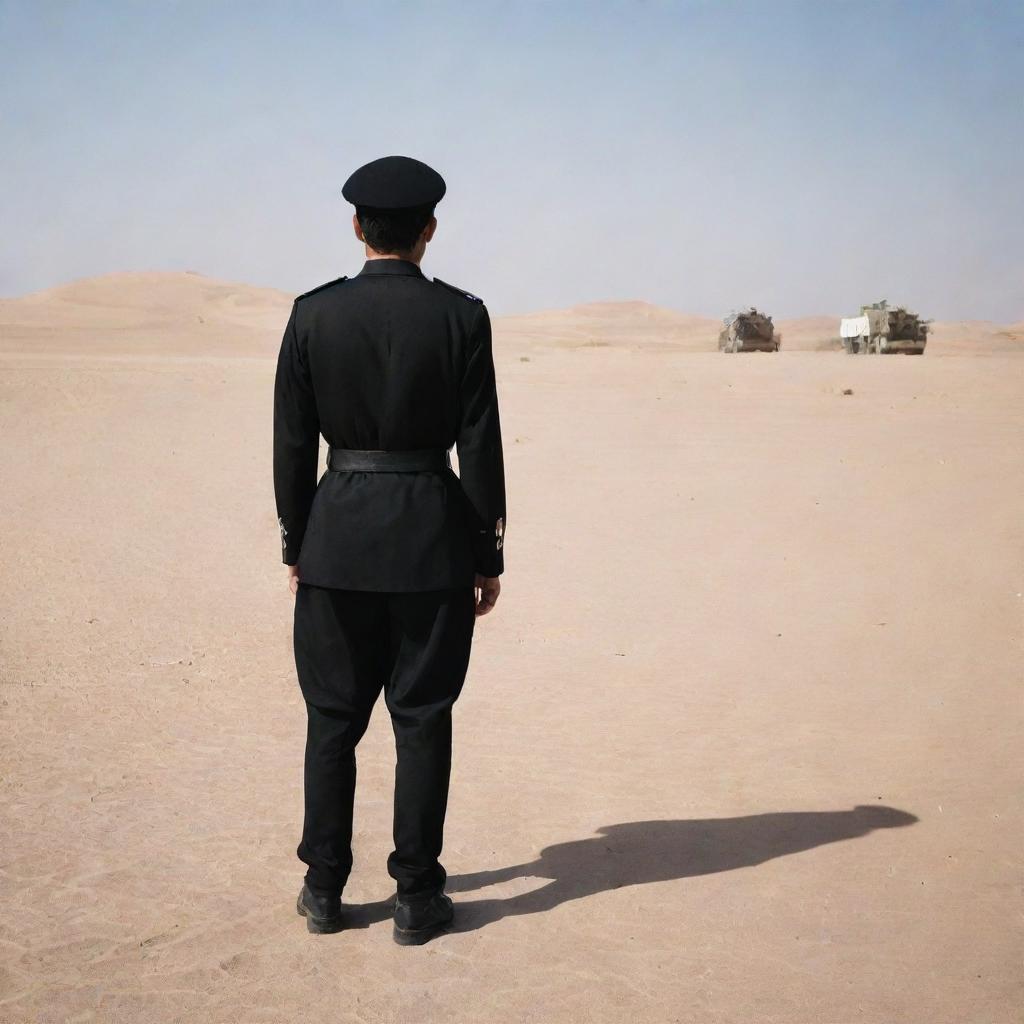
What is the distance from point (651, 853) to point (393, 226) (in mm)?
2281

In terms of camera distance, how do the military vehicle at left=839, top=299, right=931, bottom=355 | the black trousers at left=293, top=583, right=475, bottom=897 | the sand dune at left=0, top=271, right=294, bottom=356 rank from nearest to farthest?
the black trousers at left=293, top=583, right=475, bottom=897, the military vehicle at left=839, top=299, right=931, bottom=355, the sand dune at left=0, top=271, right=294, bottom=356

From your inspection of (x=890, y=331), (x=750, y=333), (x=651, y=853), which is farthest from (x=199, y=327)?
(x=651, y=853)

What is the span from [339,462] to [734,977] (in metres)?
1.79

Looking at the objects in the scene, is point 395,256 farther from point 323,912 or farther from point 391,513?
point 323,912

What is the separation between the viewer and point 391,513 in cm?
318

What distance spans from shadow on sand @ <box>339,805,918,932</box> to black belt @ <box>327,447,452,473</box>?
1.37 m

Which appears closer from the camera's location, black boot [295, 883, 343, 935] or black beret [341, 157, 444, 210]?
black beret [341, 157, 444, 210]

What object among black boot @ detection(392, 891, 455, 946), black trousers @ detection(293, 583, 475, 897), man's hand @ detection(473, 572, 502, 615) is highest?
man's hand @ detection(473, 572, 502, 615)

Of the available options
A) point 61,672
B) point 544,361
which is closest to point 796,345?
point 544,361

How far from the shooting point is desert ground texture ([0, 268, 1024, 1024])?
3156 millimetres

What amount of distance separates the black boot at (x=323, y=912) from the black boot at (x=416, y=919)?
6.8 inches

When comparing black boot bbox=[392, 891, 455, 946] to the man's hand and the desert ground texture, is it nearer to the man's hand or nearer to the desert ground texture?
the desert ground texture

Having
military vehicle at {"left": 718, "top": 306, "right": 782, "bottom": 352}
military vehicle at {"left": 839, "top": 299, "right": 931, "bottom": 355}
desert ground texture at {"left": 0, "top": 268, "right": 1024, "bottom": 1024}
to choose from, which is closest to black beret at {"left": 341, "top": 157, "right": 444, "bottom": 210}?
desert ground texture at {"left": 0, "top": 268, "right": 1024, "bottom": 1024}

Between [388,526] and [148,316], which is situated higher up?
[148,316]
